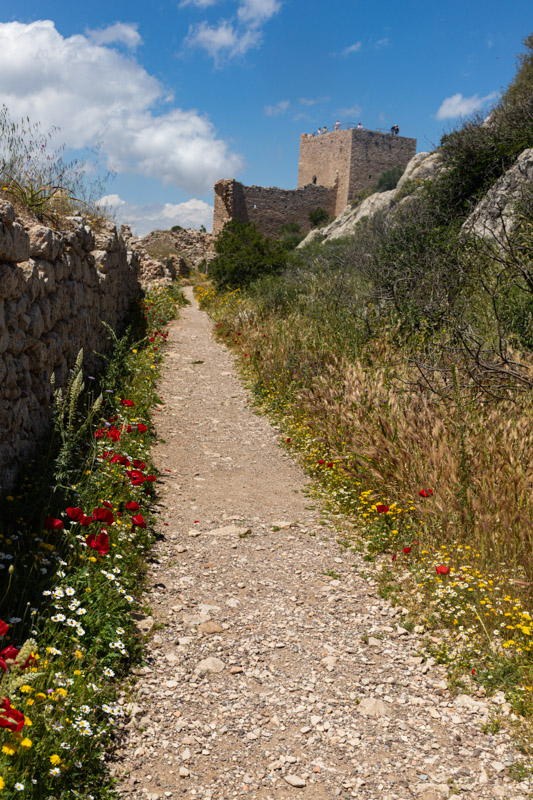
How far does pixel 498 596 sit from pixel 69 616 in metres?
2.44

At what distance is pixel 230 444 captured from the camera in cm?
659

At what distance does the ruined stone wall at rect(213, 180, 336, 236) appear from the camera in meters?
32.1

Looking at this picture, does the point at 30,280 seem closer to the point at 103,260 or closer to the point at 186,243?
the point at 103,260

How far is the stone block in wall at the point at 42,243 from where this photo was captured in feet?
14.9

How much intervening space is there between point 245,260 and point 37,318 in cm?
1234

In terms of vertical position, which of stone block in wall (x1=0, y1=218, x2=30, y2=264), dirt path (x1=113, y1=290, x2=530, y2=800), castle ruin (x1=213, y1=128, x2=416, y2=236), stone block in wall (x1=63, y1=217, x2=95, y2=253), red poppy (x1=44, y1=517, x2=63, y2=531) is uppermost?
castle ruin (x1=213, y1=128, x2=416, y2=236)

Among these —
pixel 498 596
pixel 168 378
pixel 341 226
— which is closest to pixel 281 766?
pixel 498 596

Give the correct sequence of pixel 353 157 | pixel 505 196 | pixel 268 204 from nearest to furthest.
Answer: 1. pixel 505 196
2. pixel 268 204
3. pixel 353 157

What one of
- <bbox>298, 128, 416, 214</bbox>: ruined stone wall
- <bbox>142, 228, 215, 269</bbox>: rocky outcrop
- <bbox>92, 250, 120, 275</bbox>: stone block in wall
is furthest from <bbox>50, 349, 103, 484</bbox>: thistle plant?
<bbox>298, 128, 416, 214</bbox>: ruined stone wall

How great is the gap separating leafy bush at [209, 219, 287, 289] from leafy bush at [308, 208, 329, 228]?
23623 mm

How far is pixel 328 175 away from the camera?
43.3m

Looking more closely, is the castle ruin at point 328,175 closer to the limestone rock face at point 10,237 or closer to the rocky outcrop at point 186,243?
the rocky outcrop at point 186,243

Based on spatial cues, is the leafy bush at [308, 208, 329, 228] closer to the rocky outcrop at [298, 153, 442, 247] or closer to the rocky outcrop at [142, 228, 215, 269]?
the rocky outcrop at [298, 153, 442, 247]

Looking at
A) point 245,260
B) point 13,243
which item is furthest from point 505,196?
point 13,243
